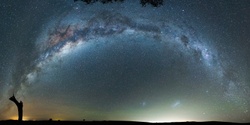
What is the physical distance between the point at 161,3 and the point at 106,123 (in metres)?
8.53

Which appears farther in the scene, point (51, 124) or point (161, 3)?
point (161, 3)

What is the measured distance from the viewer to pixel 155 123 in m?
9.16

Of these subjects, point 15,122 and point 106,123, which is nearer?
point 106,123

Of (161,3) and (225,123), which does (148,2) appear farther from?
(225,123)

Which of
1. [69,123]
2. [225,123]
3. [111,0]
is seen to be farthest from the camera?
[111,0]

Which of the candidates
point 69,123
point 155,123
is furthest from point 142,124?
point 69,123

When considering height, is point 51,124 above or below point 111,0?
below

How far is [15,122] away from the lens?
9.96 meters

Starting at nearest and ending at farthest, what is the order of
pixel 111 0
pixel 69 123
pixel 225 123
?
pixel 225 123
pixel 69 123
pixel 111 0

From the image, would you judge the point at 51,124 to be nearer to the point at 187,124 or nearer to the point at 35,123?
the point at 35,123

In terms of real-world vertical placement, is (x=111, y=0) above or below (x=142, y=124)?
above

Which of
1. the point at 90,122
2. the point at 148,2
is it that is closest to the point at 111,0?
the point at 148,2

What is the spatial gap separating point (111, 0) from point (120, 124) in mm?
8178

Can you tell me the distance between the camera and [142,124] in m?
9.39
